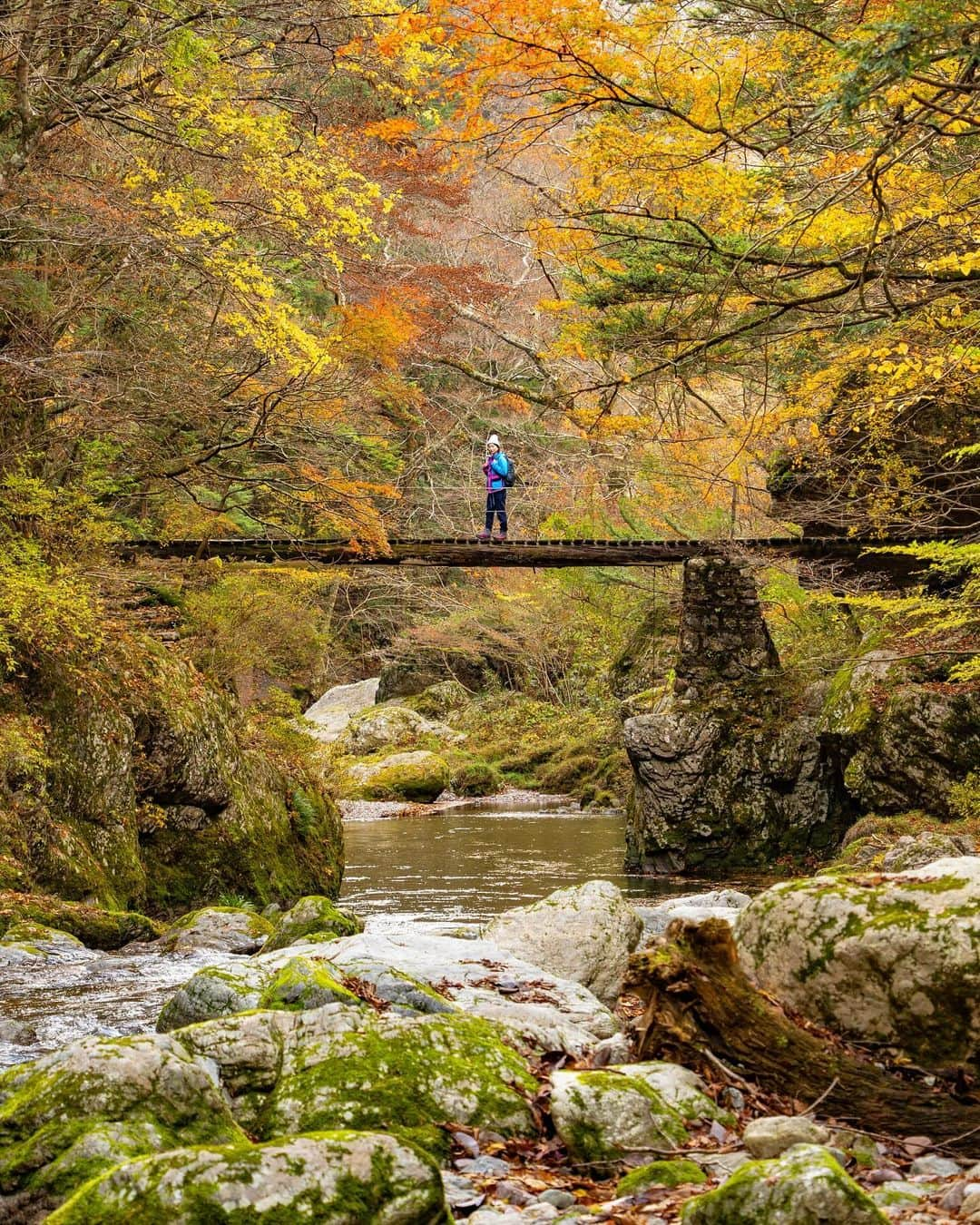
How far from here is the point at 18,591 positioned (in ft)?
29.0

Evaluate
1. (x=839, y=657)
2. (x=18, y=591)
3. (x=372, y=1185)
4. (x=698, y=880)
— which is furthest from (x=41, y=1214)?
(x=839, y=657)

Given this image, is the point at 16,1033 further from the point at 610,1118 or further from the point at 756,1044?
the point at 756,1044

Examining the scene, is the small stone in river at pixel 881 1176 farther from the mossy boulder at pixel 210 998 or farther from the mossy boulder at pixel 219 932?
the mossy boulder at pixel 219 932

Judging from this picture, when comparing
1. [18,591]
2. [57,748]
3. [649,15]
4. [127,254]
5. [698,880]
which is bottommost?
[698,880]

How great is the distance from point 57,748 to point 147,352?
13.5ft

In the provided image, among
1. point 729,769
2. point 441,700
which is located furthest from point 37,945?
point 441,700

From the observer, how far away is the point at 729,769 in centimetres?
1459

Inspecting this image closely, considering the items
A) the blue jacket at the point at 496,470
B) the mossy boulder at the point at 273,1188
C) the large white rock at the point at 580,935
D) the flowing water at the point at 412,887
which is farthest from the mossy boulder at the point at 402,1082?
the blue jacket at the point at 496,470

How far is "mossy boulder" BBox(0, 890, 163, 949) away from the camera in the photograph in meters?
7.81

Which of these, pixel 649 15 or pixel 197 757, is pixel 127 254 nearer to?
pixel 197 757

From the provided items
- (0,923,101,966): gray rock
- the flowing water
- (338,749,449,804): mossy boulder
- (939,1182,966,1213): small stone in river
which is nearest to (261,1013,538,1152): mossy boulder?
(939,1182,966,1213): small stone in river

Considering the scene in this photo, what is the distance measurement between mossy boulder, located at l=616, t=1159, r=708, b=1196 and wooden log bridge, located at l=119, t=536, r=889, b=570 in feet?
33.8

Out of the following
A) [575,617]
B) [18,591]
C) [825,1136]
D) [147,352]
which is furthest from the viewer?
[575,617]

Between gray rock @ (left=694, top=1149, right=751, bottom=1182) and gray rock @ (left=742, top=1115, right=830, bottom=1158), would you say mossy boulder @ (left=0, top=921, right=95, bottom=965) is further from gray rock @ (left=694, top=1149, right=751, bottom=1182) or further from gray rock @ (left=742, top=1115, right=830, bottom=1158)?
gray rock @ (left=742, top=1115, right=830, bottom=1158)
